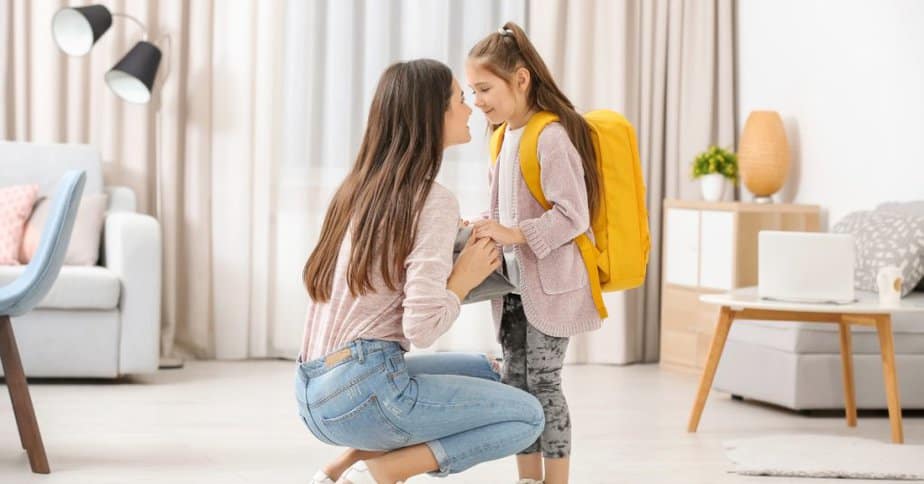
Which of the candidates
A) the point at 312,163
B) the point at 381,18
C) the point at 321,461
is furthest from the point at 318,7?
the point at 321,461

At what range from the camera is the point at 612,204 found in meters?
2.65

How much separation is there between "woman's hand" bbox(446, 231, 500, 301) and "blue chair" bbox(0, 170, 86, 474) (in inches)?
41.3

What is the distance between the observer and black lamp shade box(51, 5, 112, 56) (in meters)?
4.72

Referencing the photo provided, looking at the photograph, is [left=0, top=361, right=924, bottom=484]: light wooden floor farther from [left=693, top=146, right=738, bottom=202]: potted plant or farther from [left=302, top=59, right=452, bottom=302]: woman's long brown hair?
[left=302, top=59, right=452, bottom=302]: woman's long brown hair

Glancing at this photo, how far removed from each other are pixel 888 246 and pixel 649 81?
1.61 meters

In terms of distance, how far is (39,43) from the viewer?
5.01m

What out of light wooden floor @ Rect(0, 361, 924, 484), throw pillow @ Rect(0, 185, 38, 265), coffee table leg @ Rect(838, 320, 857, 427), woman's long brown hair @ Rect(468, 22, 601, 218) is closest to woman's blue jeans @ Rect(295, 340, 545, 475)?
woman's long brown hair @ Rect(468, 22, 601, 218)

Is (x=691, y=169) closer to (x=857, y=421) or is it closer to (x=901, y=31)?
(x=901, y=31)

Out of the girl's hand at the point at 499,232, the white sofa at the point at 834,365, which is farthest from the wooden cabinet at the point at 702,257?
the girl's hand at the point at 499,232

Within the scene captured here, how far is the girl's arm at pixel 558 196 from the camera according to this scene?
255cm

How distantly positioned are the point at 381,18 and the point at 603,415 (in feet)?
6.64

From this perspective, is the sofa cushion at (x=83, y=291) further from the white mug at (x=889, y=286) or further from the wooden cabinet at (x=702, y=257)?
the white mug at (x=889, y=286)

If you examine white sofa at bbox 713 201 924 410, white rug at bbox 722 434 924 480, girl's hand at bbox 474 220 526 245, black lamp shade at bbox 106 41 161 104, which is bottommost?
white rug at bbox 722 434 924 480

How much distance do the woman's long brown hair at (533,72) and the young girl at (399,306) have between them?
30 cm
